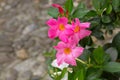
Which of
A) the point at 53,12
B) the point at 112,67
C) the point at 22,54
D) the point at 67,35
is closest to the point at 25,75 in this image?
the point at 22,54

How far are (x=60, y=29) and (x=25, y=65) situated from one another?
1709 mm

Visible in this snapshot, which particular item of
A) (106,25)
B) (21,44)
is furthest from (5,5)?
(106,25)

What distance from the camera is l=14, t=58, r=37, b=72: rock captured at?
2.56m

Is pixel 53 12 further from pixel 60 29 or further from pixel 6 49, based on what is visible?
pixel 6 49

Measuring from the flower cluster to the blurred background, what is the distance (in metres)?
1.45

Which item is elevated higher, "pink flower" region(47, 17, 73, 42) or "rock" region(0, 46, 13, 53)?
"pink flower" region(47, 17, 73, 42)

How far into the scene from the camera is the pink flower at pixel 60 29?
90cm

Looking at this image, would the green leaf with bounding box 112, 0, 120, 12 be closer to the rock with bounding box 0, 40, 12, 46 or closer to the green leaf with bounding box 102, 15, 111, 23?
the green leaf with bounding box 102, 15, 111, 23

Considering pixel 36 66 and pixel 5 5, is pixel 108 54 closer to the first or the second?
pixel 36 66

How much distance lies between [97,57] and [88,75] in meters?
0.06

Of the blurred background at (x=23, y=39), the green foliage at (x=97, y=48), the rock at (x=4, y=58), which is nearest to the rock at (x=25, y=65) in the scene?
the blurred background at (x=23, y=39)

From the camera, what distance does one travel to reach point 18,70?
2574 millimetres

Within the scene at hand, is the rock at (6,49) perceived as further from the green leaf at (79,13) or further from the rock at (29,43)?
the green leaf at (79,13)

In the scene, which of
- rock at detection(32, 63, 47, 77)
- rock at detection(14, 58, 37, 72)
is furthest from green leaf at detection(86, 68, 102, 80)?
rock at detection(14, 58, 37, 72)
